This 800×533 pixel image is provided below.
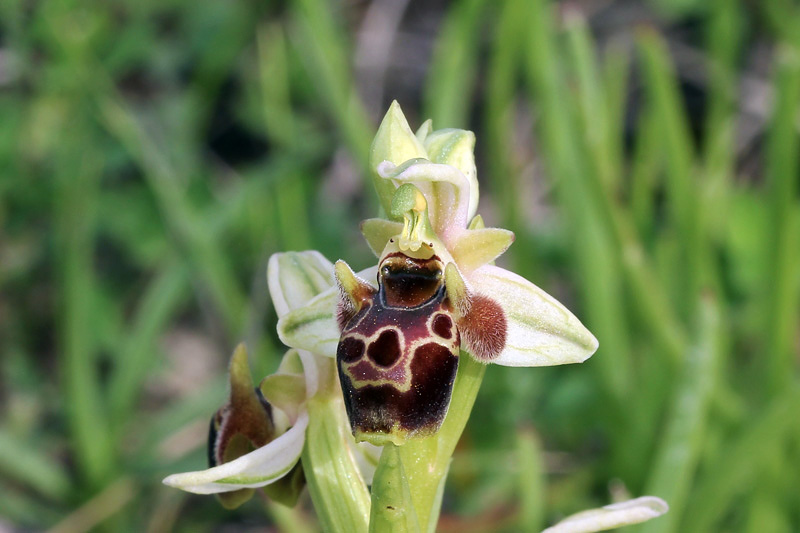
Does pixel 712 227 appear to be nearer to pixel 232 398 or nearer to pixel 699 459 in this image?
pixel 699 459

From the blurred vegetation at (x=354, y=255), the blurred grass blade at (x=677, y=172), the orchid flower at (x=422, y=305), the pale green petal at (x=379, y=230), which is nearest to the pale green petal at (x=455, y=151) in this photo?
the orchid flower at (x=422, y=305)

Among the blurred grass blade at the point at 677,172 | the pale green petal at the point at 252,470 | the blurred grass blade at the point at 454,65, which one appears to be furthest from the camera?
the blurred grass blade at the point at 454,65

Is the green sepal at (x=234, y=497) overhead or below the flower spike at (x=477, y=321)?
below

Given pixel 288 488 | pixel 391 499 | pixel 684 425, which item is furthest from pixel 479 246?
pixel 684 425

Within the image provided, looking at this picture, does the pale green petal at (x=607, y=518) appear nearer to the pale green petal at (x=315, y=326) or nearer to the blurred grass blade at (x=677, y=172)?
the pale green petal at (x=315, y=326)

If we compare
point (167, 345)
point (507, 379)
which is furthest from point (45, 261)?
point (507, 379)

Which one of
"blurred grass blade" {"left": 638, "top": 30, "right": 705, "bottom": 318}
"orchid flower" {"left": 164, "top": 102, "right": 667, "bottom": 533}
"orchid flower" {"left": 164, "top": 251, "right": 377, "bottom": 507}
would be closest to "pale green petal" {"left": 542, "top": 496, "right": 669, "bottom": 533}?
"orchid flower" {"left": 164, "top": 102, "right": 667, "bottom": 533}
